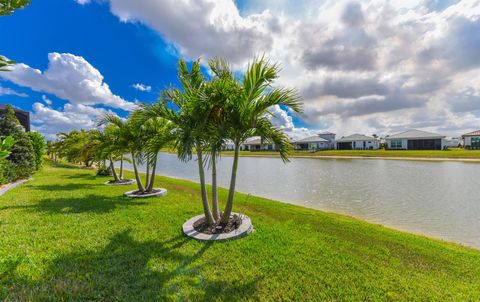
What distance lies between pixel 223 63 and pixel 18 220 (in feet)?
21.3

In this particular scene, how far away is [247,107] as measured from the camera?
4637 millimetres

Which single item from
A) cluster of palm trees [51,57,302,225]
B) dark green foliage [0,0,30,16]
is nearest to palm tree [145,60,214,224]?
cluster of palm trees [51,57,302,225]

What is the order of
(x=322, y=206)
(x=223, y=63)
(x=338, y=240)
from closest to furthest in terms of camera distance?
(x=338, y=240) < (x=223, y=63) < (x=322, y=206)

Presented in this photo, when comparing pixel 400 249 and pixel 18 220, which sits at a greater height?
pixel 18 220

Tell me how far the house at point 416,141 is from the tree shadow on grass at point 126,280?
193 ft

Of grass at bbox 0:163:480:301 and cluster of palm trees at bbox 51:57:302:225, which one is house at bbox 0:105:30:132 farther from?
cluster of palm trees at bbox 51:57:302:225

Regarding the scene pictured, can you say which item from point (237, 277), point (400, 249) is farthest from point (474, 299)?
point (237, 277)

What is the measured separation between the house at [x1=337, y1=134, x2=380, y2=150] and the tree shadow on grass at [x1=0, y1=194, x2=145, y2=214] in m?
61.4

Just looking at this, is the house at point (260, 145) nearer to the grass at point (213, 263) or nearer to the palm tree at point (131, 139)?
the grass at point (213, 263)

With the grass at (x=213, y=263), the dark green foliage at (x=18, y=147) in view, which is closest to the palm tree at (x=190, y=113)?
the grass at (x=213, y=263)

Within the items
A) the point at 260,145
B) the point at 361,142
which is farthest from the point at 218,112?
the point at 361,142

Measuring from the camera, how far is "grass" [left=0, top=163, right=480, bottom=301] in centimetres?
299

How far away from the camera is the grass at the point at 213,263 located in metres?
2.99

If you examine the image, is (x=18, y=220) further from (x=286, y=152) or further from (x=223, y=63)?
(x=286, y=152)
